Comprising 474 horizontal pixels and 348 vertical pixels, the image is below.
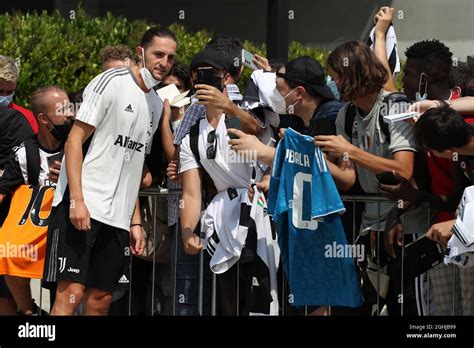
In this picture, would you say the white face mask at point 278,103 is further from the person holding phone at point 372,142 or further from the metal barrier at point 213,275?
the metal barrier at point 213,275

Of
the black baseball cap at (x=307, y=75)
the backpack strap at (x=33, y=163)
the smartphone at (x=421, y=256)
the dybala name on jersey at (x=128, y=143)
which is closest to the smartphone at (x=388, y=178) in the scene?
the smartphone at (x=421, y=256)

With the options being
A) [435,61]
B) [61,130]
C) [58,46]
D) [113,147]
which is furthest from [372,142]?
[58,46]

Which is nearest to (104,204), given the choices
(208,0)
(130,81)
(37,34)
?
(130,81)

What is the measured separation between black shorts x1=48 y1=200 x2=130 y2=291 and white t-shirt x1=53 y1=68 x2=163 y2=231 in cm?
8

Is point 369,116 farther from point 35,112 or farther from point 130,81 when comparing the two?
point 35,112

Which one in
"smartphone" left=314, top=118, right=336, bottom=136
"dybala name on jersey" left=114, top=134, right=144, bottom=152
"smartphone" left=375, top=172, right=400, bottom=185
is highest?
"smartphone" left=314, top=118, right=336, bottom=136

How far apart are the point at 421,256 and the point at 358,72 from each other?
115cm

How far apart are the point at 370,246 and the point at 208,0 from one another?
10630 millimetres

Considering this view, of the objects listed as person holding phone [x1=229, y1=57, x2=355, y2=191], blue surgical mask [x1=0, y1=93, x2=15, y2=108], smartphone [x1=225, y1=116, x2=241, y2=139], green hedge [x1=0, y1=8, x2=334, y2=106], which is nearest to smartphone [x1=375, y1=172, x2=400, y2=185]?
person holding phone [x1=229, y1=57, x2=355, y2=191]

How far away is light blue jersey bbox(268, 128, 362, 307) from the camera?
6879 mm

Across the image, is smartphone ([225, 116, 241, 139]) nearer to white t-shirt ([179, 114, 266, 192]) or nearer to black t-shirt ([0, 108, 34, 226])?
white t-shirt ([179, 114, 266, 192])

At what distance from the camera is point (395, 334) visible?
22.3ft

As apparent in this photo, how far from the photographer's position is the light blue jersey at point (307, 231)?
22.6 feet

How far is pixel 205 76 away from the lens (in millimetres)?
7246
